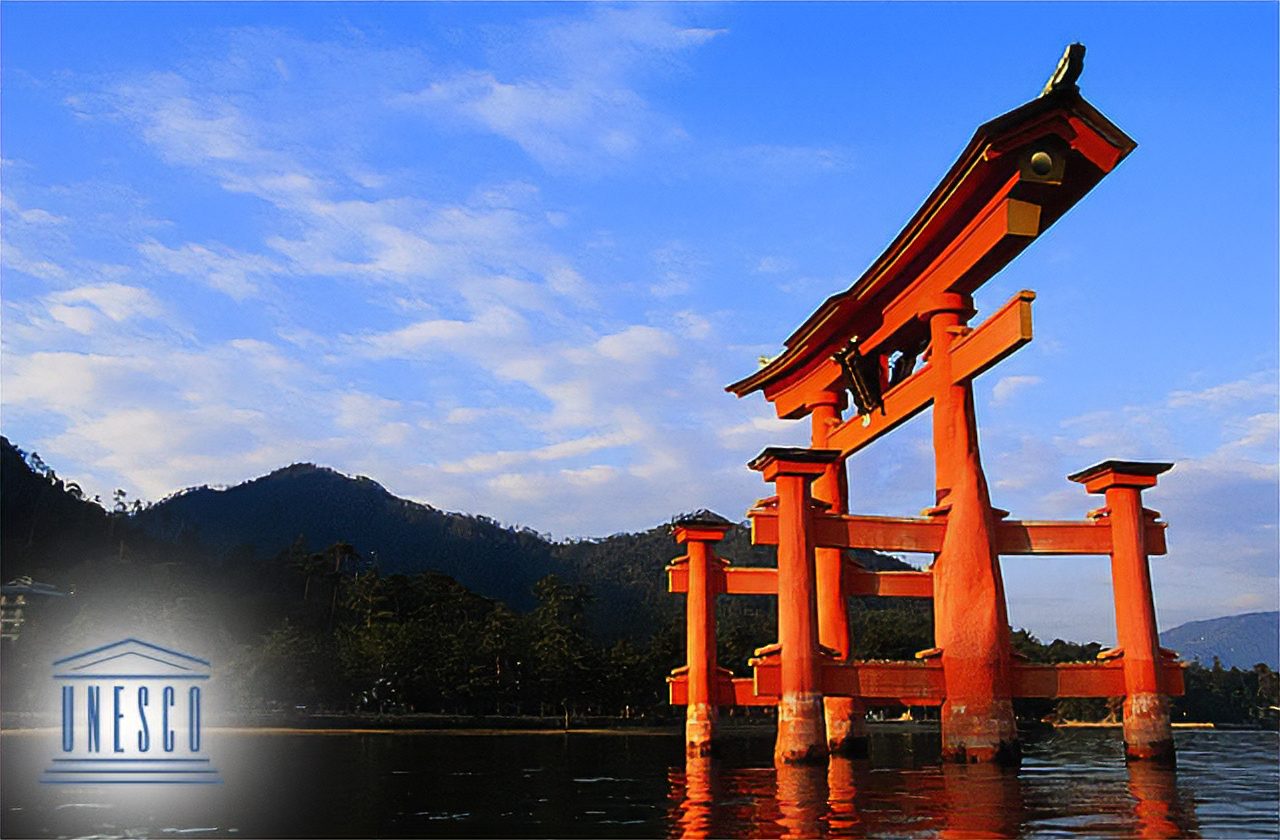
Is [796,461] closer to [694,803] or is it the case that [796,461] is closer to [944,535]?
[944,535]

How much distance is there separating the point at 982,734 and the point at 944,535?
3187 mm

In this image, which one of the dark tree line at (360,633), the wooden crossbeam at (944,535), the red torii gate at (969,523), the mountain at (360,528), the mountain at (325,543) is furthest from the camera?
the mountain at (360,528)

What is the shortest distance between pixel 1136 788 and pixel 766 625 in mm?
60142

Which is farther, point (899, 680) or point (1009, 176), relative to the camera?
point (899, 680)

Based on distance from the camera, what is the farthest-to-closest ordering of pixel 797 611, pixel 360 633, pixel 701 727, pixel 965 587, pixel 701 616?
pixel 360 633 < pixel 701 727 < pixel 701 616 < pixel 965 587 < pixel 797 611

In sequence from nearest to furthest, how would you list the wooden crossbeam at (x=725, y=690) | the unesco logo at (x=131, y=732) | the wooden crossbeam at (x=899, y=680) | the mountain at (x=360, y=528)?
the unesco logo at (x=131, y=732) < the wooden crossbeam at (x=899, y=680) < the wooden crossbeam at (x=725, y=690) < the mountain at (x=360, y=528)

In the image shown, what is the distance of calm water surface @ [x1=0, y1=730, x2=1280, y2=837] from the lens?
37.1 ft

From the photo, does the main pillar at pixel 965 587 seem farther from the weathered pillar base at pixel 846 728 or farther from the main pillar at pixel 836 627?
the weathered pillar base at pixel 846 728

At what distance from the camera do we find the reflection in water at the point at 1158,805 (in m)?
10.9

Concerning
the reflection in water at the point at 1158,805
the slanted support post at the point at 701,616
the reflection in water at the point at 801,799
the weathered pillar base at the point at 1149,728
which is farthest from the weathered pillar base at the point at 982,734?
the slanted support post at the point at 701,616

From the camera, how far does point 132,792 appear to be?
14344mm

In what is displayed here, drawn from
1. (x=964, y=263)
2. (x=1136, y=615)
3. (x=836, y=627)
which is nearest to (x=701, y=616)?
(x=836, y=627)

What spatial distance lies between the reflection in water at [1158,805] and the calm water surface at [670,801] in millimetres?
36

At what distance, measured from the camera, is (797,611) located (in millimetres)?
18734
